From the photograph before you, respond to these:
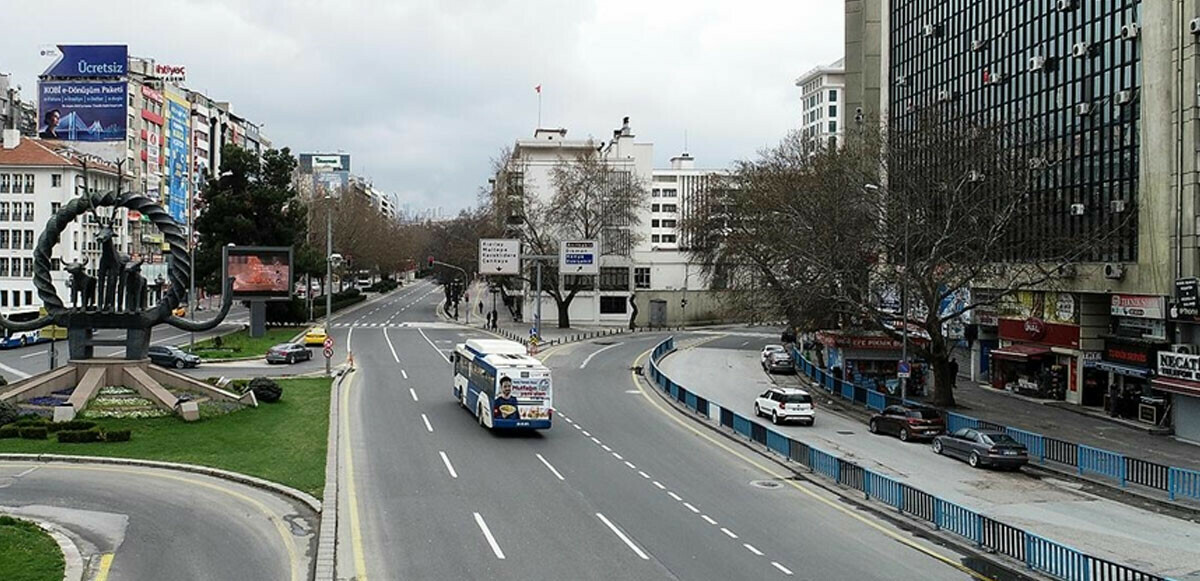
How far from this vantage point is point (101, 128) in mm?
101312

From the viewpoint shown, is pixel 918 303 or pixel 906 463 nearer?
pixel 906 463

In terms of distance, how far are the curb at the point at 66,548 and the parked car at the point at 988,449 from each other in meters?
24.7

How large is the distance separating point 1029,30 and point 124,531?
146 feet

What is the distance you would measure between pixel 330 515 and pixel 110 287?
1979 centimetres

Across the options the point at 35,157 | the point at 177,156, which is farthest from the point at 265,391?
the point at 177,156

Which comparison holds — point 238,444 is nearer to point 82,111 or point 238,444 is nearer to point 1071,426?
point 1071,426

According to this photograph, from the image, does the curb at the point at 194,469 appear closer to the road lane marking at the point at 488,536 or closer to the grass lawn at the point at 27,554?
the road lane marking at the point at 488,536

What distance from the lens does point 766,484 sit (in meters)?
28.2

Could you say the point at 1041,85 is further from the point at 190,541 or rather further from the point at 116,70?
the point at 116,70

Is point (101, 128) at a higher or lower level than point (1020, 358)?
higher

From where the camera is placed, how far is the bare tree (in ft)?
141

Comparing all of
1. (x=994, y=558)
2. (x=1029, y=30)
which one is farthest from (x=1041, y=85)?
(x=994, y=558)

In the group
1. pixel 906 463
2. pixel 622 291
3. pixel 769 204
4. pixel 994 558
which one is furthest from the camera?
pixel 622 291

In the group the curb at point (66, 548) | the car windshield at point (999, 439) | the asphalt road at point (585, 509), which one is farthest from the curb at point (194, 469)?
the car windshield at point (999, 439)
